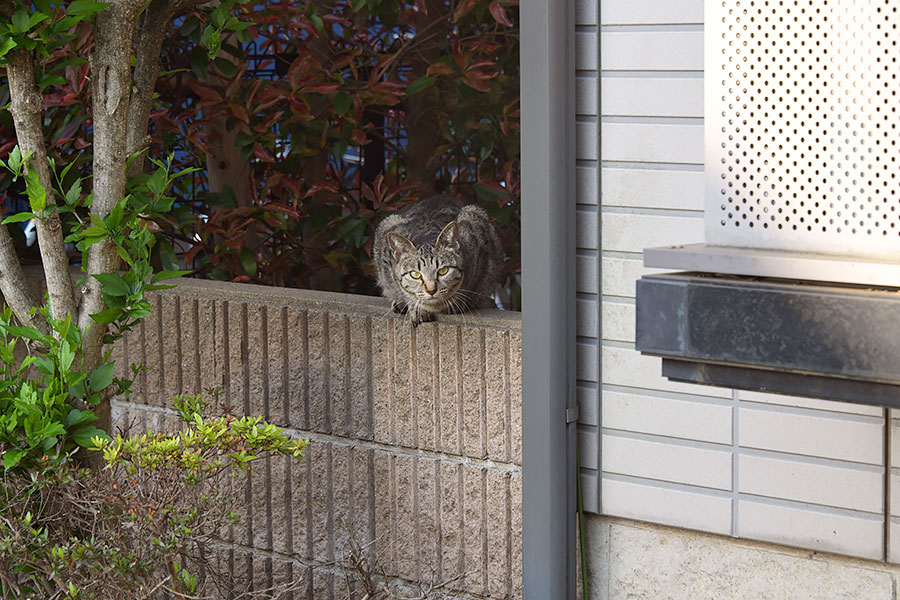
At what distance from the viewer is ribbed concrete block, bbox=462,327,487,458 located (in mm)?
3061

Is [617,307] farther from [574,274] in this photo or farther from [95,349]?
[95,349]

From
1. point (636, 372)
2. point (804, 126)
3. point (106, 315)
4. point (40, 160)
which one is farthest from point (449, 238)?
point (804, 126)

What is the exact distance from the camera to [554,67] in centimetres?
277

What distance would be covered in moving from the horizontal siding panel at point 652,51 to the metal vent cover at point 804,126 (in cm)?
66

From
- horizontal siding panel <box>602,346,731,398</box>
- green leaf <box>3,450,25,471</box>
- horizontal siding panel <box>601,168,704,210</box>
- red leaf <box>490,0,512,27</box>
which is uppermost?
red leaf <box>490,0,512,27</box>

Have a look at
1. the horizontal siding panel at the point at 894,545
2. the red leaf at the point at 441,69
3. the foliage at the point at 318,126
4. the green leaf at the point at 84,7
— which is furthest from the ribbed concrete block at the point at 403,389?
the horizontal siding panel at the point at 894,545

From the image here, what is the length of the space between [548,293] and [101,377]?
3.95 ft

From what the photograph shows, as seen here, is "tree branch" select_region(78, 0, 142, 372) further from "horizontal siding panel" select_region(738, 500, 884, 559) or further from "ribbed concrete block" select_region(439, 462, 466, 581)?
"horizontal siding panel" select_region(738, 500, 884, 559)

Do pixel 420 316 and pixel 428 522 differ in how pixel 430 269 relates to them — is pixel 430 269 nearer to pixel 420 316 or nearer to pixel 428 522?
pixel 420 316

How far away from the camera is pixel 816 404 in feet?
8.64

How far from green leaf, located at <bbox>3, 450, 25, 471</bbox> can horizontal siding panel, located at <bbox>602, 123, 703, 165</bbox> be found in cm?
168

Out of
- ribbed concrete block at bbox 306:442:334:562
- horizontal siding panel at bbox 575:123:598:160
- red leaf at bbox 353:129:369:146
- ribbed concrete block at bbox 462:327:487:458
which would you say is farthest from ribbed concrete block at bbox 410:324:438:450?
red leaf at bbox 353:129:369:146

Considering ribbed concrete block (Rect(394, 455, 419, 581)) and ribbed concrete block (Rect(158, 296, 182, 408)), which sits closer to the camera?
ribbed concrete block (Rect(394, 455, 419, 581))

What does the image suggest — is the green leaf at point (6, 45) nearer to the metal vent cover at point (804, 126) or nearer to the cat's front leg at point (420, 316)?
the cat's front leg at point (420, 316)
